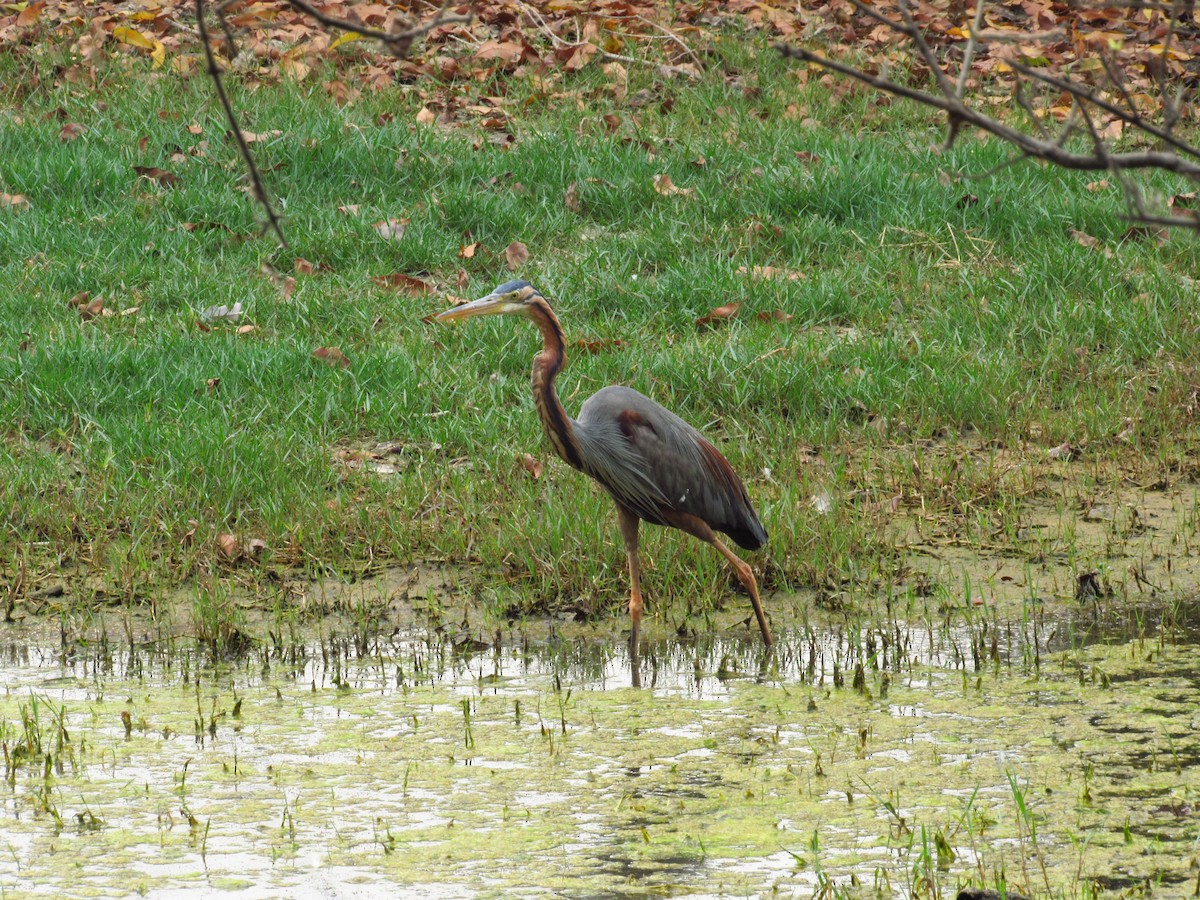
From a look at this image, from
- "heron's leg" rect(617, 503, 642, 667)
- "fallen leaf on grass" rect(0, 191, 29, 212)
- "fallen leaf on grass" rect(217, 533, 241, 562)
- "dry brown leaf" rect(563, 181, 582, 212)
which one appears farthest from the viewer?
"dry brown leaf" rect(563, 181, 582, 212)

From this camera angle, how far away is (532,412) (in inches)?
291

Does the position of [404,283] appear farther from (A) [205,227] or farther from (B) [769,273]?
(B) [769,273]

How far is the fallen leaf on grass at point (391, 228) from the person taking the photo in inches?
365

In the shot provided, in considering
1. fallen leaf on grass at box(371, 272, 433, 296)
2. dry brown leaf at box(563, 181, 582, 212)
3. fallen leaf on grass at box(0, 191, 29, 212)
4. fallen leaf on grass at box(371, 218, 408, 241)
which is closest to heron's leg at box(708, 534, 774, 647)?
fallen leaf on grass at box(371, 272, 433, 296)

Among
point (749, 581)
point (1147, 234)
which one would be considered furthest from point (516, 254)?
point (749, 581)

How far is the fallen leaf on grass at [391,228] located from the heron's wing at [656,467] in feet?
11.7

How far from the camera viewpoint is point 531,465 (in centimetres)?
699

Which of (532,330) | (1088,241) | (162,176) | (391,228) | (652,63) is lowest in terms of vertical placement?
(532,330)

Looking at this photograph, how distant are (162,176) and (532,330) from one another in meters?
3.26

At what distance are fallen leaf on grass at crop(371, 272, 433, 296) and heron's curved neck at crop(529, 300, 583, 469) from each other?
3.04m

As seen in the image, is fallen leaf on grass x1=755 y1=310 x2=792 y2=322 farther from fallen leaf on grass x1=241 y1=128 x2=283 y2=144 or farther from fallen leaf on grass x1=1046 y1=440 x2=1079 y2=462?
fallen leaf on grass x1=241 y1=128 x2=283 y2=144

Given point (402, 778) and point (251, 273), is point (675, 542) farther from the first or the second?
point (251, 273)

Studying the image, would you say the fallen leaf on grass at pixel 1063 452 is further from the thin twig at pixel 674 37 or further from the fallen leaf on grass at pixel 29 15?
the fallen leaf on grass at pixel 29 15

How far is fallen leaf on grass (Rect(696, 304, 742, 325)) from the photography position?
27.3ft
